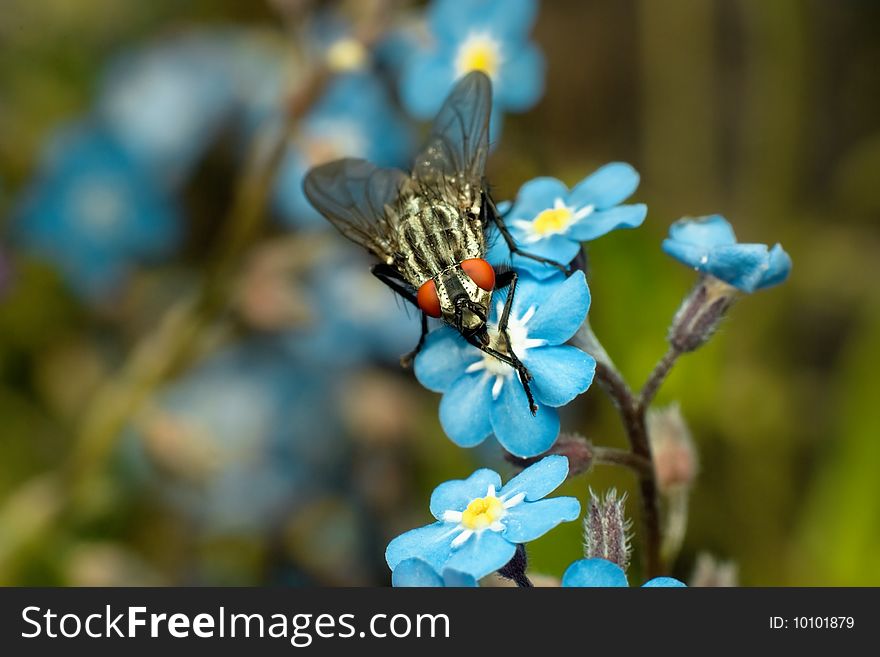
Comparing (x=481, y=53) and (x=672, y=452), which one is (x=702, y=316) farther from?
(x=481, y=53)

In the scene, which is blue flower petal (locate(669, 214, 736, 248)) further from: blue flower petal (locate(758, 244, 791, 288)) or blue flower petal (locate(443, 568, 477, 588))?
blue flower petal (locate(443, 568, 477, 588))

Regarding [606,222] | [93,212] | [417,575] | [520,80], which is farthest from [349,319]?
[417,575]

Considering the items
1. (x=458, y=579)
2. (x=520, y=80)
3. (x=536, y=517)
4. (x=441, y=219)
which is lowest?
(x=458, y=579)

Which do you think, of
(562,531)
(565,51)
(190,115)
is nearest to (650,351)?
(562,531)

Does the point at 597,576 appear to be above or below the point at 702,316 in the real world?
below

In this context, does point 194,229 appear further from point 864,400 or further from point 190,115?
point 864,400

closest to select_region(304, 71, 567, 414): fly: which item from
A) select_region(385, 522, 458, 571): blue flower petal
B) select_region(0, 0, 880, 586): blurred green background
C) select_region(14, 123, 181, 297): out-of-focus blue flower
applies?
select_region(385, 522, 458, 571): blue flower petal

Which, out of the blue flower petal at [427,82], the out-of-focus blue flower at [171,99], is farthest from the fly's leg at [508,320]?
the out-of-focus blue flower at [171,99]
